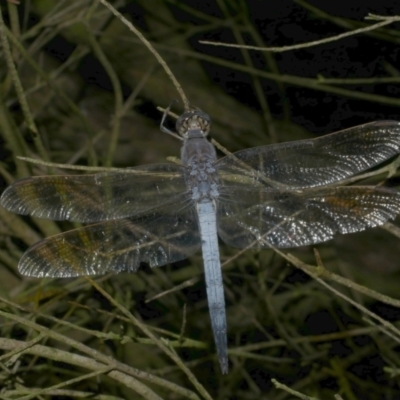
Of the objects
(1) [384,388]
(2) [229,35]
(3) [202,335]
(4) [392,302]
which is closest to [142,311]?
(3) [202,335]

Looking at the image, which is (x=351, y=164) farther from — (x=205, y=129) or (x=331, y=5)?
(x=331, y=5)

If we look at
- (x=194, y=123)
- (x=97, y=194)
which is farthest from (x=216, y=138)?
(x=97, y=194)

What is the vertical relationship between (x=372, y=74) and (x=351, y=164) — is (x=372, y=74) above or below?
below


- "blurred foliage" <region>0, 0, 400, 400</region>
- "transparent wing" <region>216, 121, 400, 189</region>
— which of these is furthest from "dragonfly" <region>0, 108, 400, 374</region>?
"blurred foliage" <region>0, 0, 400, 400</region>

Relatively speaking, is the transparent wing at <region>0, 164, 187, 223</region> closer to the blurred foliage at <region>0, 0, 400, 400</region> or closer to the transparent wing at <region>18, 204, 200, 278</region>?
the transparent wing at <region>18, 204, 200, 278</region>

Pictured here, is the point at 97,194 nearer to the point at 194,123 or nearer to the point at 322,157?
the point at 194,123

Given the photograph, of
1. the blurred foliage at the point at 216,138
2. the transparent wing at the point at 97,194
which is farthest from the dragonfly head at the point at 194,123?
the blurred foliage at the point at 216,138
